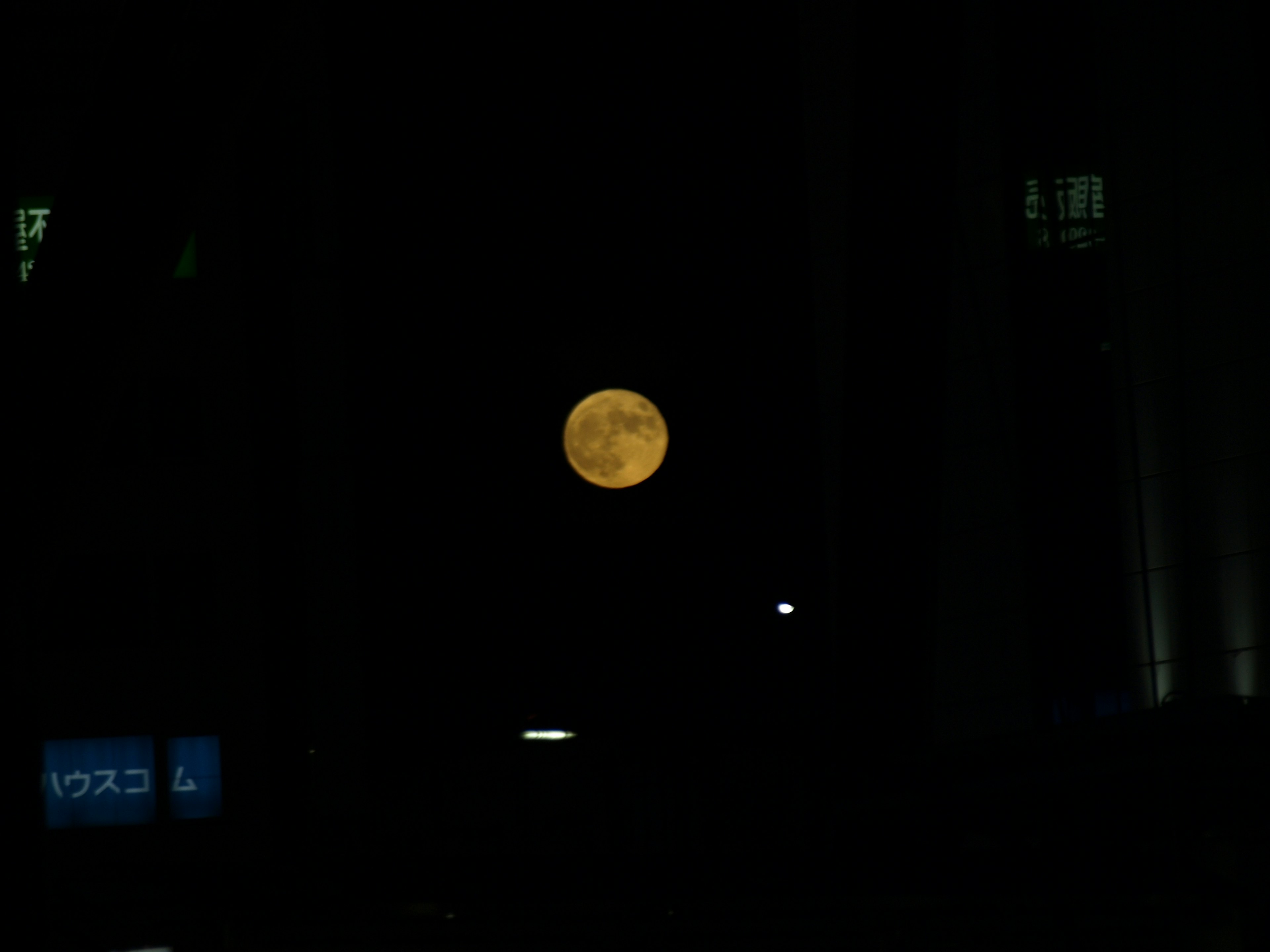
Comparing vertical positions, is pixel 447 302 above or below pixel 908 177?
above

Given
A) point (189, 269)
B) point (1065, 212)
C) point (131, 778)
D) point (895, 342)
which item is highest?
point (189, 269)

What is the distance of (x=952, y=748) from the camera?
10.4 ft

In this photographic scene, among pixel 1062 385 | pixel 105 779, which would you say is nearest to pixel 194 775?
pixel 105 779

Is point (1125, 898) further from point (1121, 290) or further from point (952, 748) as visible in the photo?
point (1121, 290)

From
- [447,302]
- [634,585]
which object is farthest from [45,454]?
[447,302]

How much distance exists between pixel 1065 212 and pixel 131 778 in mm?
13298

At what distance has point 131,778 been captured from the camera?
15.5m

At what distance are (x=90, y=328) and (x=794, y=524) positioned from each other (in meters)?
13.4

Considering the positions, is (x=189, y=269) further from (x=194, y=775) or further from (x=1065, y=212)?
(x=1065, y=212)

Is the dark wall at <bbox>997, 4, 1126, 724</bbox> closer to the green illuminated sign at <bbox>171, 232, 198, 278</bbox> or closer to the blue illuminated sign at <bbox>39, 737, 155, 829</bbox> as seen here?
the green illuminated sign at <bbox>171, 232, 198, 278</bbox>

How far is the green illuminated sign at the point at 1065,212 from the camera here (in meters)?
10.1

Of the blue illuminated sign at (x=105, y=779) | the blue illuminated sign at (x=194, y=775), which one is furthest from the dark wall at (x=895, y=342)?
the blue illuminated sign at (x=105, y=779)

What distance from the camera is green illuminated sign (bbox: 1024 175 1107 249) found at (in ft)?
33.1

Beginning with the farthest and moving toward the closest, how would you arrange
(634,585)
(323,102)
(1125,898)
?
(323,102) → (634,585) → (1125,898)
